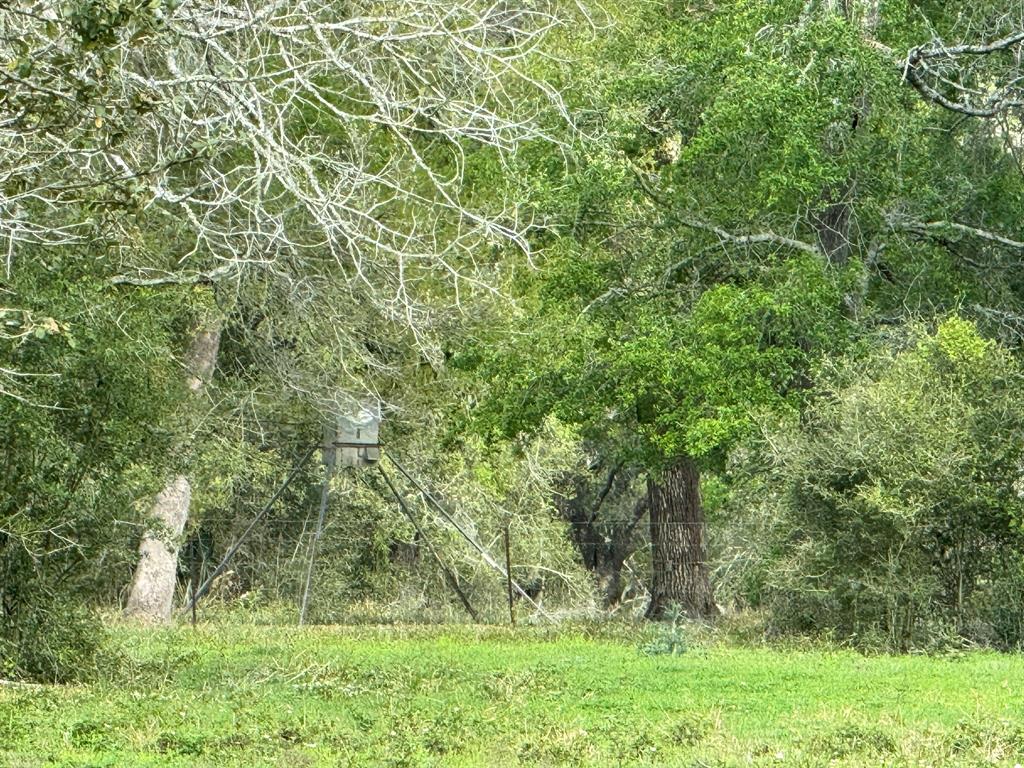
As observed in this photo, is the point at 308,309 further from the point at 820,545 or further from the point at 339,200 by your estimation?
the point at 339,200

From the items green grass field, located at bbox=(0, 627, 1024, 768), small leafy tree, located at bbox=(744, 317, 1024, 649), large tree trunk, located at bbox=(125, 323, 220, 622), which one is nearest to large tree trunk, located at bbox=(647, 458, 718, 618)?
small leafy tree, located at bbox=(744, 317, 1024, 649)

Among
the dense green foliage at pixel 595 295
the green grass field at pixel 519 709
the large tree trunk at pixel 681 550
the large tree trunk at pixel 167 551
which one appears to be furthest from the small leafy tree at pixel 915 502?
the large tree trunk at pixel 167 551

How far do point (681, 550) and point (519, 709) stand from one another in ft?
43.8

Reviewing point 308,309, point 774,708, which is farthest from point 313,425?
point 774,708

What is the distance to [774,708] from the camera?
1171cm

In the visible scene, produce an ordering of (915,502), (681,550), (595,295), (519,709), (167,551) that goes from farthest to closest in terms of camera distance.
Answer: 1. (167,551)
2. (681,550)
3. (595,295)
4. (915,502)
5. (519,709)

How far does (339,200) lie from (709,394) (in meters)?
7.81

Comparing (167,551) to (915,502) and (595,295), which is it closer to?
(595,295)

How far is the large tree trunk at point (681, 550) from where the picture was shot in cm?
2455

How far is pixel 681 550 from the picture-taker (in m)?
24.7

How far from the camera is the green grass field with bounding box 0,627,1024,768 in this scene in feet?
30.6

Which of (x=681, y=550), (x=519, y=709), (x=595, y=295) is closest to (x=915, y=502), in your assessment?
(x=595, y=295)

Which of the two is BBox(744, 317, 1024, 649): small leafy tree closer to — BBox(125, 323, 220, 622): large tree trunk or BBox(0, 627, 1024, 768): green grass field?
BBox(0, 627, 1024, 768): green grass field

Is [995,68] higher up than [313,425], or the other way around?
[995,68]
